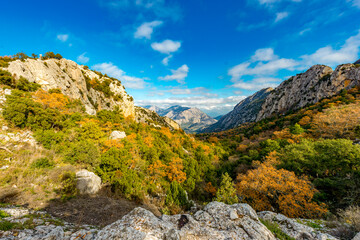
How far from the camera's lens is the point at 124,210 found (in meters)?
11.2

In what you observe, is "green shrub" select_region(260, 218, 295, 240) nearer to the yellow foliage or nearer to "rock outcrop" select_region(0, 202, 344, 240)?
"rock outcrop" select_region(0, 202, 344, 240)

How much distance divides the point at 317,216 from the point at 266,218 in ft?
32.2

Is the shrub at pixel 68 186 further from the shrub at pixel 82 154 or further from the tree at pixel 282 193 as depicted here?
the tree at pixel 282 193

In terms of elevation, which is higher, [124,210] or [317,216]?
[124,210]

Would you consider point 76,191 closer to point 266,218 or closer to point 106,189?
point 106,189

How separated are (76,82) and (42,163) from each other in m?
32.9

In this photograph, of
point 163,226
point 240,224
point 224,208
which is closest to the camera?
point 163,226

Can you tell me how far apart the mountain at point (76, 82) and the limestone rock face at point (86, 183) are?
22.9m

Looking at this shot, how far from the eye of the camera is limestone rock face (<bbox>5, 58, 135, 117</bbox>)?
23.9 meters

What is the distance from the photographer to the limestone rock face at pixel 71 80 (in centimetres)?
2388

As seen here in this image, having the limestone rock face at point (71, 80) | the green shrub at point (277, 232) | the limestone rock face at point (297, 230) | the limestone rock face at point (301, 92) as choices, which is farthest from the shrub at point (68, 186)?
the limestone rock face at point (301, 92)

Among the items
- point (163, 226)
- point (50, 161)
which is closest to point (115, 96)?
point (50, 161)

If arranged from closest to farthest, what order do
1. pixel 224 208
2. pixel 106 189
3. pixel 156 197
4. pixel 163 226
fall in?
pixel 163 226 → pixel 224 208 → pixel 106 189 → pixel 156 197

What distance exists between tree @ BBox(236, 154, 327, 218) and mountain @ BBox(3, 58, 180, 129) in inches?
1461
